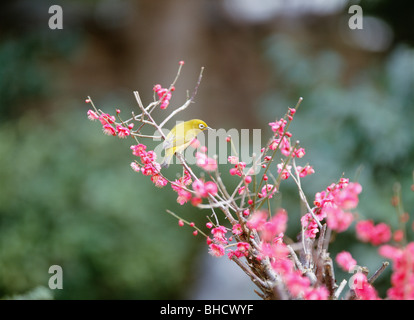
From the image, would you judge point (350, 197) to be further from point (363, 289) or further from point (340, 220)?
point (363, 289)

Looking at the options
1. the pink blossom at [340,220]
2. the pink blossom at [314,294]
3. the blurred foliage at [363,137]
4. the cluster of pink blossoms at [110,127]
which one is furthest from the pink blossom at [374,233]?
the blurred foliage at [363,137]

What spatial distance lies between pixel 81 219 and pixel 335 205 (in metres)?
2.52

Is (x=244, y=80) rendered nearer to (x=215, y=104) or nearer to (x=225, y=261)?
(x=215, y=104)

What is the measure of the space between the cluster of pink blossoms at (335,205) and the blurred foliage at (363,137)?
1850mm

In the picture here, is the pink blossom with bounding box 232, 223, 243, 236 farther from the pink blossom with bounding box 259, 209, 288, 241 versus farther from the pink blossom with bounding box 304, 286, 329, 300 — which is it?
the pink blossom with bounding box 304, 286, 329, 300

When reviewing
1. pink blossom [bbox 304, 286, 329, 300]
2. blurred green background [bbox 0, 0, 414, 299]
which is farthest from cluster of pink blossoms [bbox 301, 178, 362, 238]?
blurred green background [bbox 0, 0, 414, 299]

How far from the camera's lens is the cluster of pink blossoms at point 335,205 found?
0.74 meters

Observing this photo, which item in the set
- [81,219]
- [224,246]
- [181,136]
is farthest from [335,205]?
[81,219]

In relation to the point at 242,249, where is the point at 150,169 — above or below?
above

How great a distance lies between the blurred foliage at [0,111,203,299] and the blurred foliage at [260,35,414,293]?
1180mm

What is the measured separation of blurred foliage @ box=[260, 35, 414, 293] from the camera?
105 inches

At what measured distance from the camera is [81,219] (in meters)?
3.05
